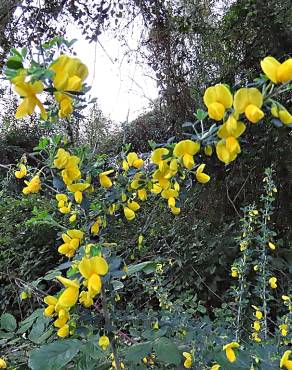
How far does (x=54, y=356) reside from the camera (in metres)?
0.63

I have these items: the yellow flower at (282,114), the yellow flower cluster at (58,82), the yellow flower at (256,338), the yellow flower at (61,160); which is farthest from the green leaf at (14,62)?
the yellow flower at (256,338)

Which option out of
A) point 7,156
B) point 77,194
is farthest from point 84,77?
point 7,156

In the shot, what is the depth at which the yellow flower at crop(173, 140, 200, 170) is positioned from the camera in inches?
21.2

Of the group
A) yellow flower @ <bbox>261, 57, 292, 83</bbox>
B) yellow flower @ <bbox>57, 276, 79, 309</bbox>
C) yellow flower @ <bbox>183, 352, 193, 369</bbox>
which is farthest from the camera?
yellow flower @ <bbox>183, 352, 193, 369</bbox>

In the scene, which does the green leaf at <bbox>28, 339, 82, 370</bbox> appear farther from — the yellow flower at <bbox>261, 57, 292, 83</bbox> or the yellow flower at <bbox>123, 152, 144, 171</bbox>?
the yellow flower at <bbox>261, 57, 292, 83</bbox>

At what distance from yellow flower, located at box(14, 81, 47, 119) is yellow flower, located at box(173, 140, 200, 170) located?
172mm

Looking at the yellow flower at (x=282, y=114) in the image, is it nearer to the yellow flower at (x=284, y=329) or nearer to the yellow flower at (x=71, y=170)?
the yellow flower at (x=71, y=170)

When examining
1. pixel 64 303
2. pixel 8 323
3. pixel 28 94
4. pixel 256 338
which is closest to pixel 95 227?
pixel 64 303

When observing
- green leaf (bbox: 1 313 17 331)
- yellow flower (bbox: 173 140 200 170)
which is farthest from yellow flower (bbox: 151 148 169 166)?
green leaf (bbox: 1 313 17 331)

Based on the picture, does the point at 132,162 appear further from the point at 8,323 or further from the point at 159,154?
the point at 8,323

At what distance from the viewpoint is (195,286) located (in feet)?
6.01

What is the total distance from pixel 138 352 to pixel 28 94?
42 centimetres

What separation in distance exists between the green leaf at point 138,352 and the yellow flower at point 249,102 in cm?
40

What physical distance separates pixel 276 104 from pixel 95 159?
31 cm
